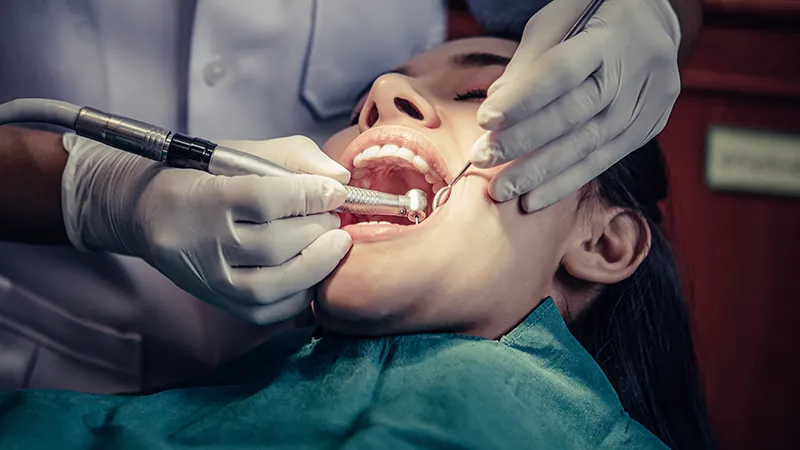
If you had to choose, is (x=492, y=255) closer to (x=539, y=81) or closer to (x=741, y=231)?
(x=539, y=81)

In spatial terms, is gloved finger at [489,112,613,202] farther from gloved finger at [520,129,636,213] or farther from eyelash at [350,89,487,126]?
eyelash at [350,89,487,126]

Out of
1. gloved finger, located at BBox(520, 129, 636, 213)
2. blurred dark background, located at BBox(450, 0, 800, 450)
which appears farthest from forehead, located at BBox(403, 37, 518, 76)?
blurred dark background, located at BBox(450, 0, 800, 450)

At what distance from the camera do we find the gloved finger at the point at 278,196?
929 mm

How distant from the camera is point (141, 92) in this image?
119cm

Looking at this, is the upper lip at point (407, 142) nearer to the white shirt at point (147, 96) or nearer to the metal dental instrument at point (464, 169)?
the metal dental instrument at point (464, 169)

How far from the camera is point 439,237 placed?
97 cm

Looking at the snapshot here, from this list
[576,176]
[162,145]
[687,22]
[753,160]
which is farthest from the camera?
[753,160]

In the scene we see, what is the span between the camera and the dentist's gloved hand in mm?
950

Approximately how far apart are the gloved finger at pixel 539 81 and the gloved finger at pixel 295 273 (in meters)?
0.24

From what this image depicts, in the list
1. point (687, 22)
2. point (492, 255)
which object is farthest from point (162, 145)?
point (687, 22)

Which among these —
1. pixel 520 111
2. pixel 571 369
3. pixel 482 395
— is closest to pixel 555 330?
pixel 571 369

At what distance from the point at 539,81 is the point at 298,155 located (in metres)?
0.32

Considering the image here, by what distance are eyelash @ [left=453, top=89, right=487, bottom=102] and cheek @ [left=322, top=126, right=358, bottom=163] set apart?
0.17m

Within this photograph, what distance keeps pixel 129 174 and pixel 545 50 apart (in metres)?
0.59
